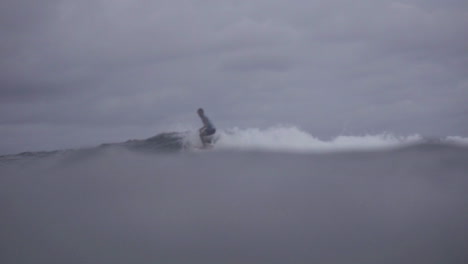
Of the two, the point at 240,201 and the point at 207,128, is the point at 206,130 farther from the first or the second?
the point at 240,201

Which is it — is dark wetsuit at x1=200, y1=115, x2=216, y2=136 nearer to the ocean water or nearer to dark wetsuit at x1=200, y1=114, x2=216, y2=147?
dark wetsuit at x1=200, y1=114, x2=216, y2=147

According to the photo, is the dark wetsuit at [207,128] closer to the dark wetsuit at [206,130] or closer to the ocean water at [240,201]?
Result: the dark wetsuit at [206,130]

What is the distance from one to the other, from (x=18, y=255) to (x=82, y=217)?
8.91 ft

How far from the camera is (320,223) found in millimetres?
16281

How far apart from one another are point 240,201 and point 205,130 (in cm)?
449

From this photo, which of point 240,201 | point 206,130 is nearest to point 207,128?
point 206,130

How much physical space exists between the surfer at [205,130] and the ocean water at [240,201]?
21.1 inches

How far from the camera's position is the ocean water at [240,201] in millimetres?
13984

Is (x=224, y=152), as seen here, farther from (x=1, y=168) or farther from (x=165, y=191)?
(x=1, y=168)

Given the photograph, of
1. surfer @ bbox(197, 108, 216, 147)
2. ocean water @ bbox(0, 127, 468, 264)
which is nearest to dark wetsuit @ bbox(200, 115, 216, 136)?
surfer @ bbox(197, 108, 216, 147)

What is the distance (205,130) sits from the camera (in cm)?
2089

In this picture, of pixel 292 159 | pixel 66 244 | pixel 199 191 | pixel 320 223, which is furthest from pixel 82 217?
pixel 292 159

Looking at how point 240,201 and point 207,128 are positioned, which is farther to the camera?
point 207,128

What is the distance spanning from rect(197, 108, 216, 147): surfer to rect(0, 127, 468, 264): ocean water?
536 mm
